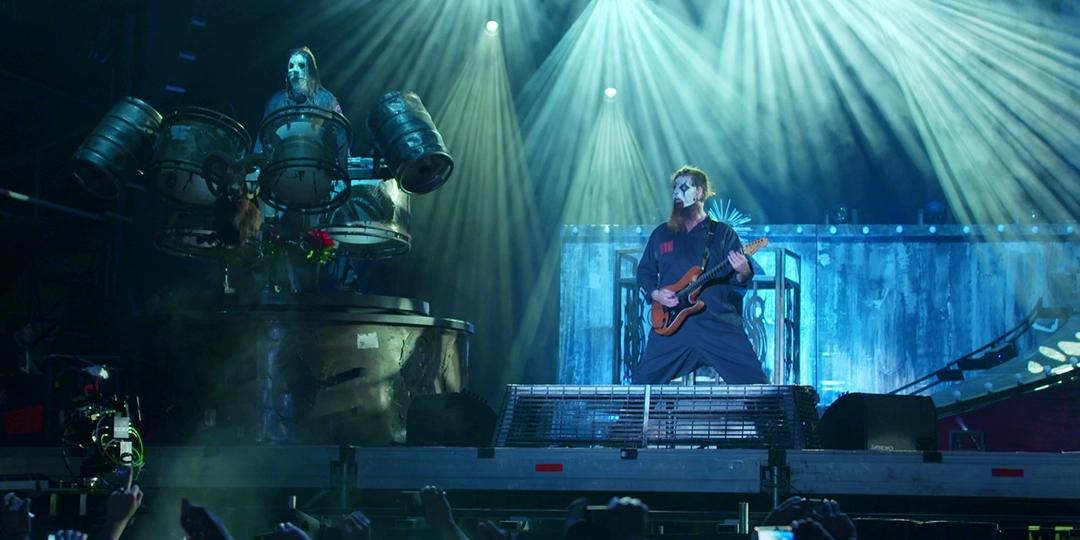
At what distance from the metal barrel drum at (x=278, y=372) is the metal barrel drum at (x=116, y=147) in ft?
3.05

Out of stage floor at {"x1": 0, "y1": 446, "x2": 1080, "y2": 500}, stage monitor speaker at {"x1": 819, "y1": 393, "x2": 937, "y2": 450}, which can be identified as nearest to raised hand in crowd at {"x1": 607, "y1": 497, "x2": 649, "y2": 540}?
stage floor at {"x1": 0, "y1": 446, "x2": 1080, "y2": 500}

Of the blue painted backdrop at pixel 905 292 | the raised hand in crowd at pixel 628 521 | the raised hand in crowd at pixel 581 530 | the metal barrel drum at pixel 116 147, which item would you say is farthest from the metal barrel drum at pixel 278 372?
the blue painted backdrop at pixel 905 292

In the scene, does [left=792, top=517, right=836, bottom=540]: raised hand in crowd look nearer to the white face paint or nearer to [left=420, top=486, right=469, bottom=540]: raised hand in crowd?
[left=420, top=486, right=469, bottom=540]: raised hand in crowd

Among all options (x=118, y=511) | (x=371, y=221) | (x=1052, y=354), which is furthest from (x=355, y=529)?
(x=1052, y=354)

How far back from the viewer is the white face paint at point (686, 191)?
6.61m

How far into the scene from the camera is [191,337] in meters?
6.06

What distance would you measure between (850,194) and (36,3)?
9298 millimetres

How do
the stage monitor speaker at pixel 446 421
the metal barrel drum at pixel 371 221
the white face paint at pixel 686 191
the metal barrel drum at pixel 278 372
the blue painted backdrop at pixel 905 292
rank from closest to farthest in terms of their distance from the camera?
1. the stage monitor speaker at pixel 446 421
2. the metal barrel drum at pixel 278 372
3. the white face paint at pixel 686 191
4. the metal barrel drum at pixel 371 221
5. the blue painted backdrop at pixel 905 292

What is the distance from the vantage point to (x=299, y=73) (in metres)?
6.74

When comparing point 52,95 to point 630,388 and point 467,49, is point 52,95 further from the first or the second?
point 630,388

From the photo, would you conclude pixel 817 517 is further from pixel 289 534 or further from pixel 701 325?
pixel 701 325

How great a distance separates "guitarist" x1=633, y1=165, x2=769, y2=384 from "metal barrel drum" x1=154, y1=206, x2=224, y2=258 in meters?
2.68

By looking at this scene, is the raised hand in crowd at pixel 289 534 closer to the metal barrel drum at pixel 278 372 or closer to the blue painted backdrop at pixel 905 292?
the metal barrel drum at pixel 278 372

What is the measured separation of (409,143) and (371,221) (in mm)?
984
